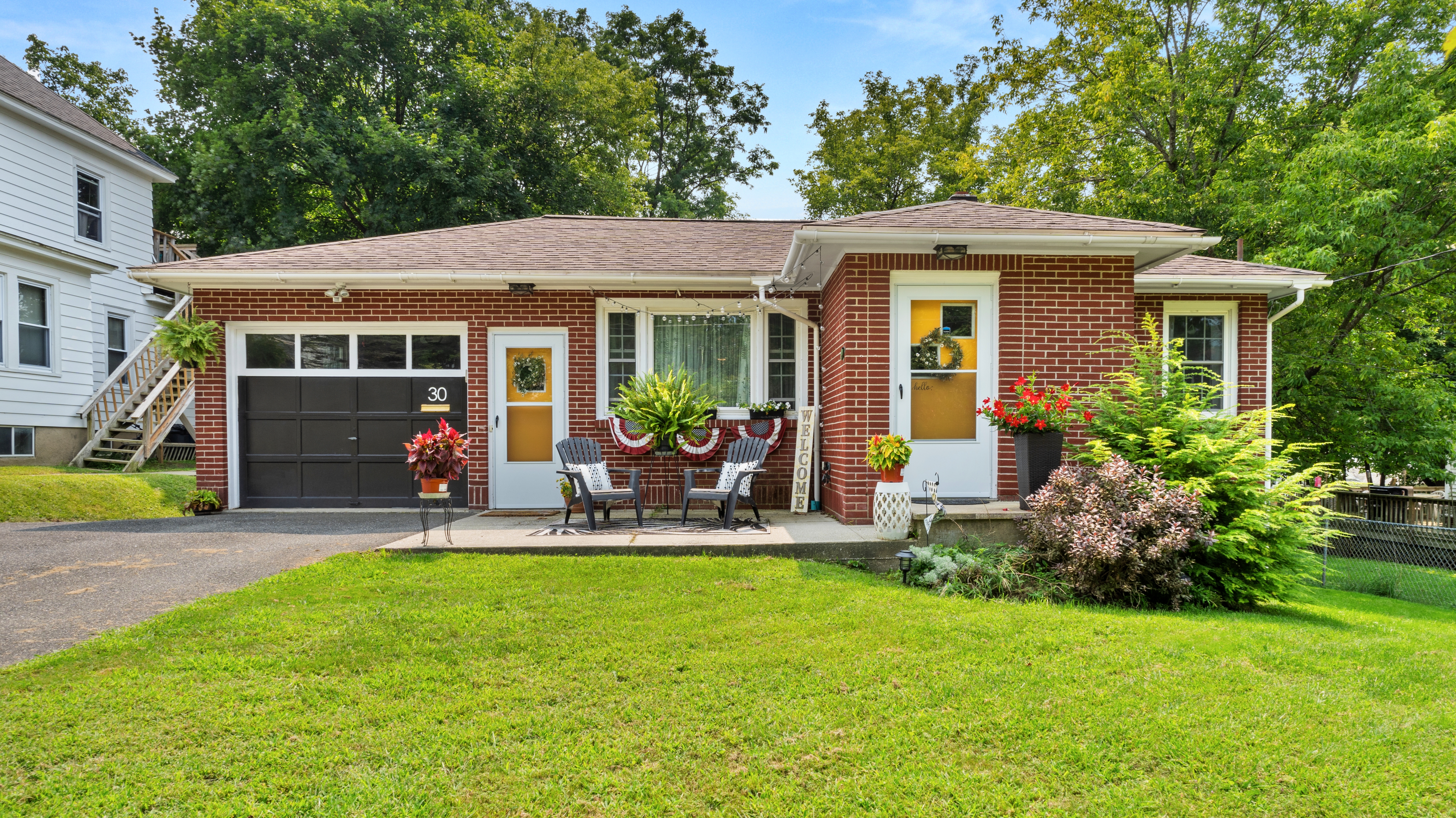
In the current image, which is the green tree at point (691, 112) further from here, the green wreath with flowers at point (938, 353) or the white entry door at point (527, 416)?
the green wreath with flowers at point (938, 353)

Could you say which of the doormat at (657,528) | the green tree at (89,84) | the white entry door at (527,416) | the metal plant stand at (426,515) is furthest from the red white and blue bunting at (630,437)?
the green tree at (89,84)

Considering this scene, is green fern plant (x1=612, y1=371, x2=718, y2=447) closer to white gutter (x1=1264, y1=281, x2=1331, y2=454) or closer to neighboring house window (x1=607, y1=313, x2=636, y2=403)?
neighboring house window (x1=607, y1=313, x2=636, y2=403)

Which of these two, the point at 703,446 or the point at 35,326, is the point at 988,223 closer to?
the point at 703,446

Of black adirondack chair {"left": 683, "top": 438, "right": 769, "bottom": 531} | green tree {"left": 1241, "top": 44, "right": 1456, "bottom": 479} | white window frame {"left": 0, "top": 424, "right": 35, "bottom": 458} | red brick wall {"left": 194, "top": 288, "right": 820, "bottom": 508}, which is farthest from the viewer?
white window frame {"left": 0, "top": 424, "right": 35, "bottom": 458}

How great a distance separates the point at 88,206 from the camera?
12.9 meters

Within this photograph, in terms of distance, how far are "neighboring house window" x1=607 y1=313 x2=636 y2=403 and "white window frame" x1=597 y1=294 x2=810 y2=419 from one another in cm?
4

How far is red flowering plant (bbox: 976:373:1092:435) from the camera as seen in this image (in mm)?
5828

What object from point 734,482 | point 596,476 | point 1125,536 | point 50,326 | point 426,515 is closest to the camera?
point 1125,536

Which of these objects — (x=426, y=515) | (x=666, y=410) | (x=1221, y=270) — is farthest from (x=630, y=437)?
(x=1221, y=270)

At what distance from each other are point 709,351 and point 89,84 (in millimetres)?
22274

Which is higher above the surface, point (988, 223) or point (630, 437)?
point (988, 223)

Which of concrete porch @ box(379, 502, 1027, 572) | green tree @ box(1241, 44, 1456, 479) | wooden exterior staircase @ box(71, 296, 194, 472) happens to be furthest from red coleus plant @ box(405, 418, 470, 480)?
green tree @ box(1241, 44, 1456, 479)

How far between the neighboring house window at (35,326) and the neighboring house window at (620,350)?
9.89 meters

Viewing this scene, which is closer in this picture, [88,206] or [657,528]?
[657,528]
